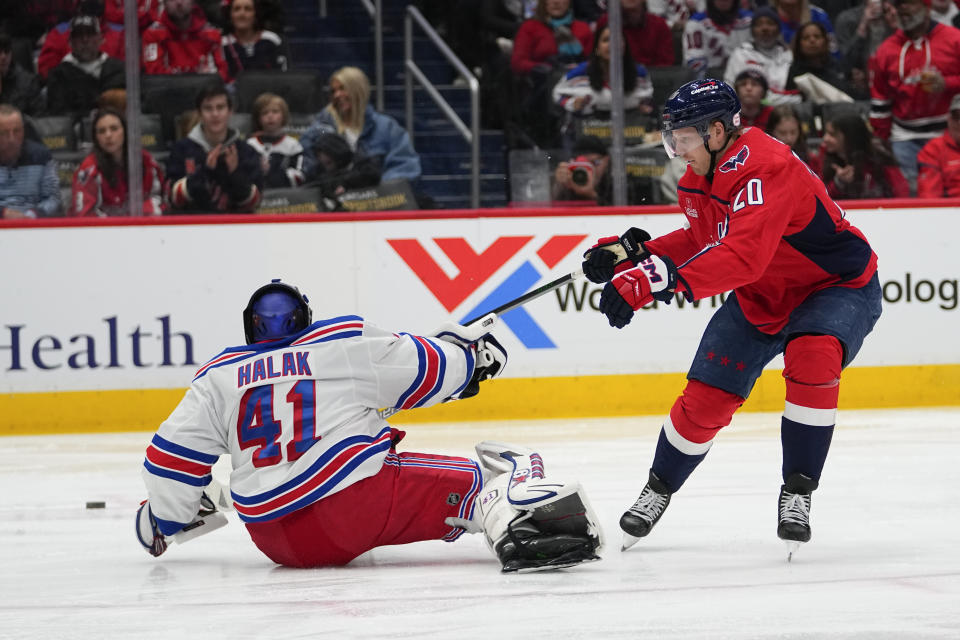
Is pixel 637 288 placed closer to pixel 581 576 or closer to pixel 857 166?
pixel 581 576

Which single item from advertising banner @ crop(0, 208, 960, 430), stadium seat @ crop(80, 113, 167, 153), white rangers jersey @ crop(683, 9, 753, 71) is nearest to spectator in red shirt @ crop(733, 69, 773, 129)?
white rangers jersey @ crop(683, 9, 753, 71)

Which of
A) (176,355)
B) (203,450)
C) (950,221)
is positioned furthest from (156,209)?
(950,221)

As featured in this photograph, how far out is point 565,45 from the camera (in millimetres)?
6465

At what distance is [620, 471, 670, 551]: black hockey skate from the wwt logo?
252 cm

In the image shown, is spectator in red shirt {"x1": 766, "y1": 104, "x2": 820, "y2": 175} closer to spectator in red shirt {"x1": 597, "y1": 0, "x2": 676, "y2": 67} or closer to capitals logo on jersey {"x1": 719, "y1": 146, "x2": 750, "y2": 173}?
spectator in red shirt {"x1": 597, "y1": 0, "x2": 676, "y2": 67}

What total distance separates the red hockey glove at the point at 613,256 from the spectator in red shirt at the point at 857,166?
2.87 meters

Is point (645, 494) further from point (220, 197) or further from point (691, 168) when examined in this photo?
point (220, 197)

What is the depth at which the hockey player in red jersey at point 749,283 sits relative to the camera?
309 centimetres

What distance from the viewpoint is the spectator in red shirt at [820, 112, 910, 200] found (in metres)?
6.18

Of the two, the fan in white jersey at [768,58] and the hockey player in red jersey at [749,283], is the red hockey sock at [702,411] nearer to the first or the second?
the hockey player in red jersey at [749,283]

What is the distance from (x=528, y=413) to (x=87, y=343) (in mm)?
1964

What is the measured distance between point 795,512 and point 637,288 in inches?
26.4

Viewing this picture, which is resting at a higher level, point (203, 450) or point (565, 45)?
point (565, 45)

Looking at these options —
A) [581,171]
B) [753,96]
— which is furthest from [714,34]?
A: [581,171]
